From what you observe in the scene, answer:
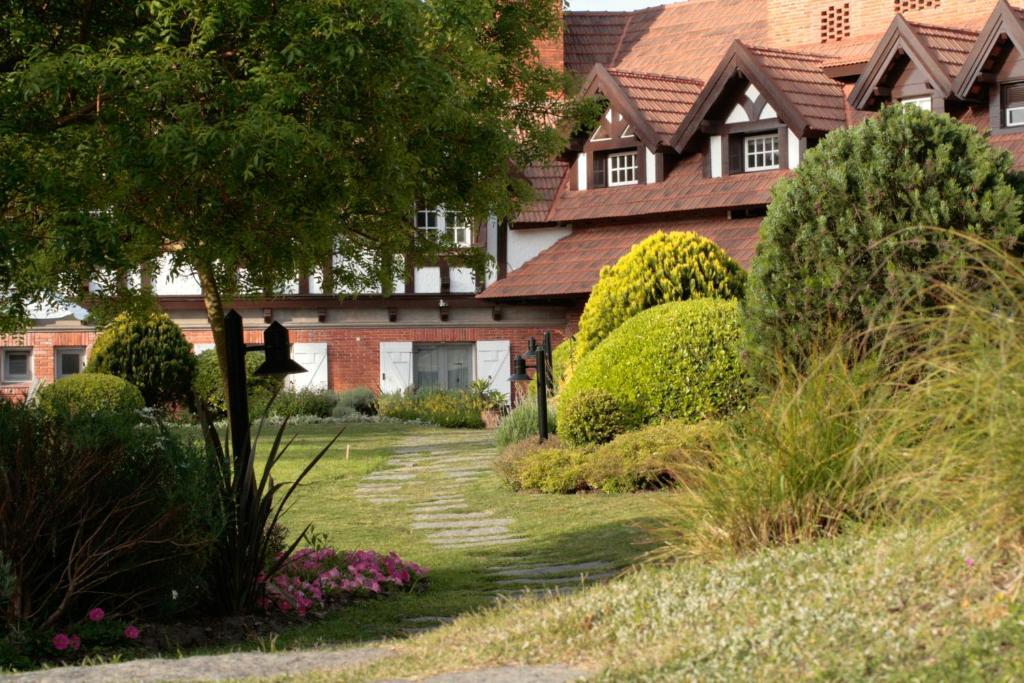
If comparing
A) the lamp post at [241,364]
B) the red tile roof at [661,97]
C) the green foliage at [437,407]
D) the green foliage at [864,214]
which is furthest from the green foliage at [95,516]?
the red tile roof at [661,97]

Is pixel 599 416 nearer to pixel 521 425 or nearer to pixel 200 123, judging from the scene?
pixel 521 425

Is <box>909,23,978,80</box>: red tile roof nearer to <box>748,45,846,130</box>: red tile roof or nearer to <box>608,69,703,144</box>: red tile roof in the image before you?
<box>748,45,846,130</box>: red tile roof

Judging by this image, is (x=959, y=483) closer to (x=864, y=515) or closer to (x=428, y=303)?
(x=864, y=515)

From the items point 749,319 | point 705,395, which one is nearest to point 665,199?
point 705,395

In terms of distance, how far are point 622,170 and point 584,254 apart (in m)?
Answer: 1.92

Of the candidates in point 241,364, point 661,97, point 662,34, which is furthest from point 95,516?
point 662,34

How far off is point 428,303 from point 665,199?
612 centimetres

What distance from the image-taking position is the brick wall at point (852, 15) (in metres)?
26.7

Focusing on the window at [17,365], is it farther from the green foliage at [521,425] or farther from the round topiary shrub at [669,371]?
the round topiary shrub at [669,371]

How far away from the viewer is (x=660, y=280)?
16.7 metres

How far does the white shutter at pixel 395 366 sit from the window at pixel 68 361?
6.52 m

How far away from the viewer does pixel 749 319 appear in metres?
11.9

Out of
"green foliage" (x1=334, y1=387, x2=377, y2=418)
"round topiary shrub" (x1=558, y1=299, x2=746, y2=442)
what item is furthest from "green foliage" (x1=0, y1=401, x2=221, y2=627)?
"green foliage" (x1=334, y1=387, x2=377, y2=418)

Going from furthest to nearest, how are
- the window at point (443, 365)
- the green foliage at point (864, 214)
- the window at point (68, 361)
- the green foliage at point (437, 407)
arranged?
the window at point (68, 361) < the window at point (443, 365) < the green foliage at point (437, 407) < the green foliage at point (864, 214)
